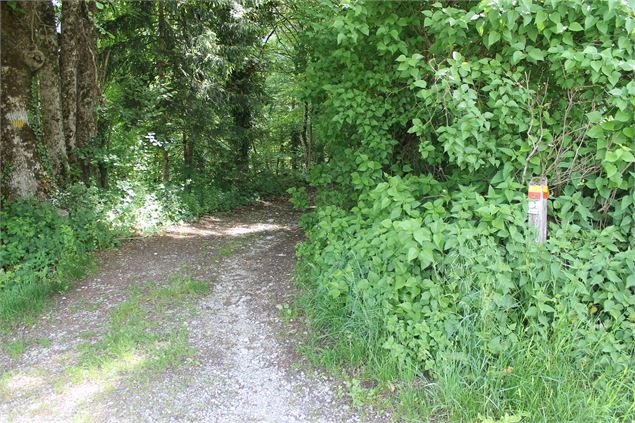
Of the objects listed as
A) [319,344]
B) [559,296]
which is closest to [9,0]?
[319,344]

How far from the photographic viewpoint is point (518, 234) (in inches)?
111

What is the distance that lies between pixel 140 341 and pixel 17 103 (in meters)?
4.64

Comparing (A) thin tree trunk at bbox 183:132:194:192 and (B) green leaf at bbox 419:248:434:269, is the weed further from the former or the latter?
(A) thin tree trunk at bbox 183:132:194:192

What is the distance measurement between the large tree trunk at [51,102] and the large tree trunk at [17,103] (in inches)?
42.4

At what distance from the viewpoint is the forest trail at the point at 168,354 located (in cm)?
272

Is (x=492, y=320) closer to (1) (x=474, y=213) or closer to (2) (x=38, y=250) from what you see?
(1) (x=474, y=213)

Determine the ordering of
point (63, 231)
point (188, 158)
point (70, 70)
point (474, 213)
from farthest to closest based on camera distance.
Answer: point (188, 158) → point (70, 70) → point (63, 231) → point (474, 213)

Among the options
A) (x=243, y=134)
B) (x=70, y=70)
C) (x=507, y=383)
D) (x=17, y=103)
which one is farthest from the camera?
(x=243, y=134)

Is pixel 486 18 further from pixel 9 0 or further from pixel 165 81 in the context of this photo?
pixel 165 81

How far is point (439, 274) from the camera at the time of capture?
303 centimetres

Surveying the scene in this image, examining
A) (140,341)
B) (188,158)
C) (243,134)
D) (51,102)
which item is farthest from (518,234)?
(243,134)

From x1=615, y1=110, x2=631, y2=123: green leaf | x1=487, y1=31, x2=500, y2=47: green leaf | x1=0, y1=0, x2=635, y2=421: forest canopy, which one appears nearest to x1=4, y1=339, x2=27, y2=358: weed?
x1=0, y1=0, x2=635, y2=421: forest canopy

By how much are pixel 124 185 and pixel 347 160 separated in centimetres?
514

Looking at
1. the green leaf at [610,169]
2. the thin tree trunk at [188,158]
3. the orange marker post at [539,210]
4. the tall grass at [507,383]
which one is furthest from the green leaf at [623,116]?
the thin tree trunk at [188,158]
